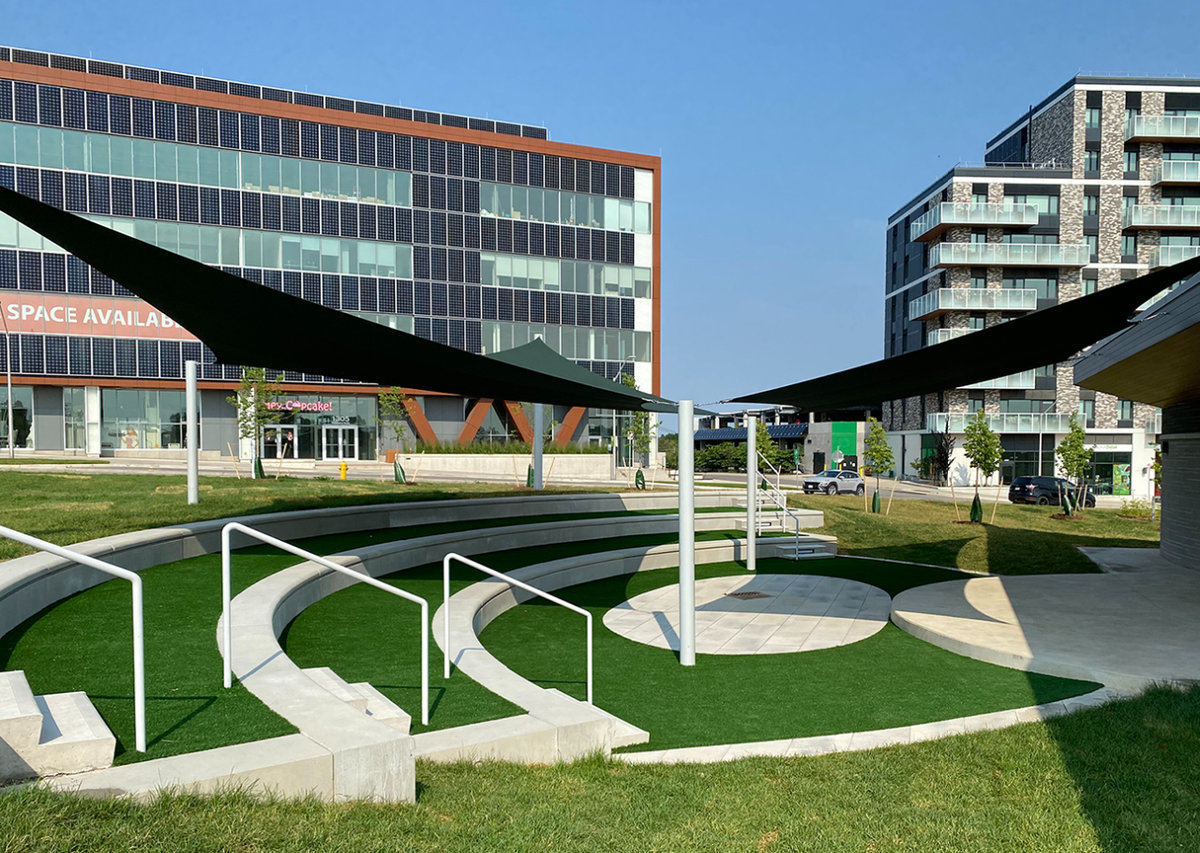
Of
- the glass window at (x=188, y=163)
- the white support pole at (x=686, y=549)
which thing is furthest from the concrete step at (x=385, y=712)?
the glass window at (x=188, y=163)

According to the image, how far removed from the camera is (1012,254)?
55562 mm

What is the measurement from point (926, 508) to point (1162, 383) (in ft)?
58.6

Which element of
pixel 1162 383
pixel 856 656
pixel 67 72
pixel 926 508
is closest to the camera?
pixel 856 656

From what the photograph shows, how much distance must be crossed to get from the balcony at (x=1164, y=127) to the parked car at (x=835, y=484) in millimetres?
30639

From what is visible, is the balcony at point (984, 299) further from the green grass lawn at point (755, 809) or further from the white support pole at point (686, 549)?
the green grass lawn at point (755, 809)

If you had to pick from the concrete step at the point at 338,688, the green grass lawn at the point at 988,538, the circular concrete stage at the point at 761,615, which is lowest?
the green grass lawn at the point at 988,538

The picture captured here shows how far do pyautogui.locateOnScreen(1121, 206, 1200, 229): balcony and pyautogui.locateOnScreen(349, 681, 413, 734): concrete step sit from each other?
63.4 metres

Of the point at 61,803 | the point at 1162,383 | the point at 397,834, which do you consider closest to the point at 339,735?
the point at 397,834

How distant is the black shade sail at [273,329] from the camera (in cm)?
621

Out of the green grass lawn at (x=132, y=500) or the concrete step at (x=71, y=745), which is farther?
the green grass lawn at (x=132, y=500)

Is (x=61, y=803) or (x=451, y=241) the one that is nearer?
(x=61, y=803)

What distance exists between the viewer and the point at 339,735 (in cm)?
402

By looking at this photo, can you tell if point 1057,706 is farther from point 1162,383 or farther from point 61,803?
point 1162,383

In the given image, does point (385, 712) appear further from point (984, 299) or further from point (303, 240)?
point (984, 299)
